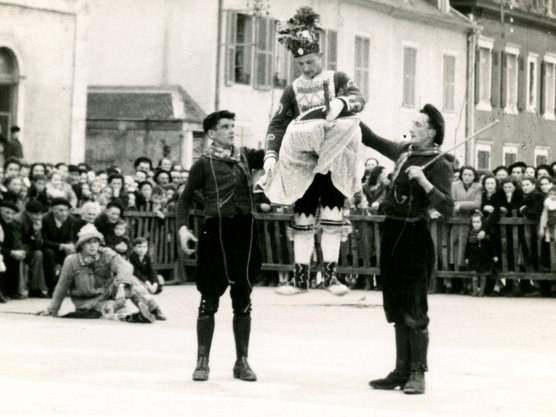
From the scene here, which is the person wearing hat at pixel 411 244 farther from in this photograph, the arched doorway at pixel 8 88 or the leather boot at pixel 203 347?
the arched doorway at pixel 8 88

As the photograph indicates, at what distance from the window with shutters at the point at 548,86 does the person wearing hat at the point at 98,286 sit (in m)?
28.2

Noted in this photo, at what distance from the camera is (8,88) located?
33375mm

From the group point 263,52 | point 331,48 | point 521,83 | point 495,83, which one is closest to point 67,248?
point 263,52

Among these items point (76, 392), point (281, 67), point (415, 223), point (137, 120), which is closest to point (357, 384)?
point (415, 223)

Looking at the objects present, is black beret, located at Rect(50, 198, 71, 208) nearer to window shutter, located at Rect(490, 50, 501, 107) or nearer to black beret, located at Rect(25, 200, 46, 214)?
black beret, located at Rect(25, 200, 46, 214)

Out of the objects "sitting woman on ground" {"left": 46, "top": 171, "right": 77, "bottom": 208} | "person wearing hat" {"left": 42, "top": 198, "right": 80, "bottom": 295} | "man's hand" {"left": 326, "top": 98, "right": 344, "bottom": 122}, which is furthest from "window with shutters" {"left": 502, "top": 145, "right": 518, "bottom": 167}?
"man's hand" {"left": 326, "top": 98, "right": 344, "bottom": 122}

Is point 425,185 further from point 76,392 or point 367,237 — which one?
point 367,237

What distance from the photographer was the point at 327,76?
38.7ft

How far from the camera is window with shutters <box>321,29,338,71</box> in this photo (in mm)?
43812

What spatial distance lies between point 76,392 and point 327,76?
113 inches

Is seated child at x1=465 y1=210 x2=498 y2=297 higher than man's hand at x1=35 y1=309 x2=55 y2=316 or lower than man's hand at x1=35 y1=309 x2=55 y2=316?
higher

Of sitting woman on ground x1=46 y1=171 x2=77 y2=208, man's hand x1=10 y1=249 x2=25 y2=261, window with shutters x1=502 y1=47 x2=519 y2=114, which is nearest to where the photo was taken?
man's hand x1=10 y1=249 x2=25 y2=261

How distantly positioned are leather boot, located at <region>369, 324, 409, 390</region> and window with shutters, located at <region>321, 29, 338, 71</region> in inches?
1218

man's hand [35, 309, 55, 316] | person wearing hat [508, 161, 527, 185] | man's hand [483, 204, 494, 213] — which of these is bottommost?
man's hand [35, 309, 55, 316]
